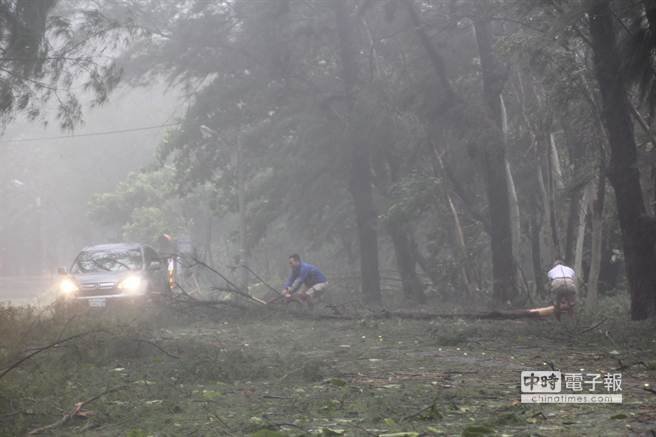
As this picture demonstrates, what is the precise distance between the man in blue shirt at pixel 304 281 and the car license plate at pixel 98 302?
440 cm

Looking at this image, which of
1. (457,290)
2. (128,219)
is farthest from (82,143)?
(457,290)

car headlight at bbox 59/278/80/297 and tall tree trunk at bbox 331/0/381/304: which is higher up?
tall tree trunk at bbox 331/0/381/304

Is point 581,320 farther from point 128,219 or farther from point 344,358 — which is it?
point 128,219

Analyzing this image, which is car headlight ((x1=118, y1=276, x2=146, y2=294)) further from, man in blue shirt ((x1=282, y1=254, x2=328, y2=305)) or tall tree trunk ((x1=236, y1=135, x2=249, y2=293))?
tall tree trunk ((x1=236, y1=135, x2=249, y2=293))

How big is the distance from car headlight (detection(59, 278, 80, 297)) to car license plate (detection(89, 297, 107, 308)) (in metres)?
0.51

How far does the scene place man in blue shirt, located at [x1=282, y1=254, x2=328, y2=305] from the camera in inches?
774

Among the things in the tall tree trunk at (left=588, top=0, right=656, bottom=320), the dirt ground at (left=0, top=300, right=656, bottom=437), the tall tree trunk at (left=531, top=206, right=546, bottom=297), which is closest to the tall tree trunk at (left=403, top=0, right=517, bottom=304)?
the tall tree trunk at (left=531, top=206, right=546, bottom=297)

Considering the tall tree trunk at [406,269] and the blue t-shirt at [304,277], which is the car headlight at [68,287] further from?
the tall tree trunk at [406,269]

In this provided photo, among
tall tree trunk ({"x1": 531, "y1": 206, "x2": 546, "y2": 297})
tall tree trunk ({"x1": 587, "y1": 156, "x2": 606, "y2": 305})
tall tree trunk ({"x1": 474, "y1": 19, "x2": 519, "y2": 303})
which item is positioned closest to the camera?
tall tree trunk ({"x1": 587, "y1": 156, "x2": 606, "y2": 305})

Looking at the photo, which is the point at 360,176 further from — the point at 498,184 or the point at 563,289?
the point at 563,289

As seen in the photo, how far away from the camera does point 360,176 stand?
27.2m

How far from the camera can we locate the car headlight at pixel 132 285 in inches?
845

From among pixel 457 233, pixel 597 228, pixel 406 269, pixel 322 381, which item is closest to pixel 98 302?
pixel 457 233

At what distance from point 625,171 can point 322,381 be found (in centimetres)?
764
